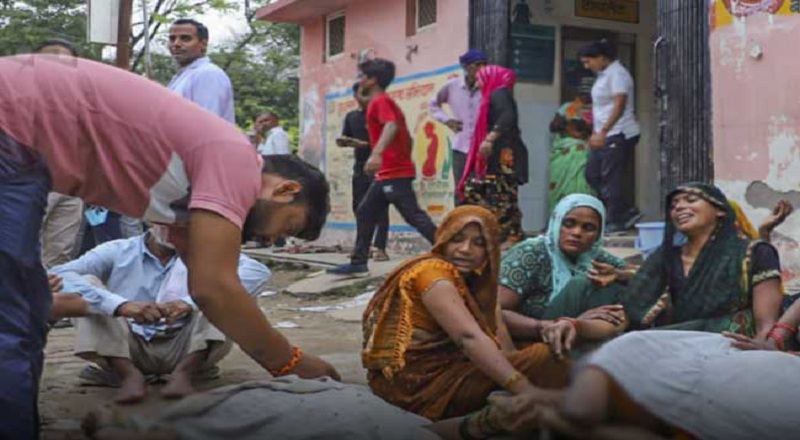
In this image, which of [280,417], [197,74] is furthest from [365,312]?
[280,417]

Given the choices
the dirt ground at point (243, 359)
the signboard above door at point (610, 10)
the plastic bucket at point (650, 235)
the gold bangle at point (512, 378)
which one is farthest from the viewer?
the signboard above door at point (610, 10)

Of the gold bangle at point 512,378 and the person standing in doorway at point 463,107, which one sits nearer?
the gold bangle at point 512,378

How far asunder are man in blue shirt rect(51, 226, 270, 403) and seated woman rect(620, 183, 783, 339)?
1.40 metres

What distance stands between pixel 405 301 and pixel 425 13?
734 centimetres

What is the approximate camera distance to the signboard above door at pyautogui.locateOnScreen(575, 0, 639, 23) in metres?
8.80

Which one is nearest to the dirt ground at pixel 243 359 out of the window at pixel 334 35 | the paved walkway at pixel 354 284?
the paved walkway at pixel 354 284

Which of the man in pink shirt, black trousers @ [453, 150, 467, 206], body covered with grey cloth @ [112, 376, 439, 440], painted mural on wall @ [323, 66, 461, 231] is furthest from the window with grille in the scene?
body covered with grey cloth @ [112, 376, 439, 440]

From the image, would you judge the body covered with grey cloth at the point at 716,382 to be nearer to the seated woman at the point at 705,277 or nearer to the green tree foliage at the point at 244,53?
the seated woman at the point at 705,277

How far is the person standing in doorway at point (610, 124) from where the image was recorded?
6.78 m

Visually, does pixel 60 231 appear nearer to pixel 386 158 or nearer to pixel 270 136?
pixel 386 158

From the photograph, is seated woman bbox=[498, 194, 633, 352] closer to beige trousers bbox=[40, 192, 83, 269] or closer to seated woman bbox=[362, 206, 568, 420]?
seated woman bbox=[362, 206, 568, 420]

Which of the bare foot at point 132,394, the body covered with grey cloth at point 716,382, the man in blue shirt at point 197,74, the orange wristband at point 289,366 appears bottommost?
the orange wristband at point 289,366

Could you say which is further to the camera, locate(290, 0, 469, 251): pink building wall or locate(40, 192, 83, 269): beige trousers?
locate(290, 0, 469, 251): pink building wall

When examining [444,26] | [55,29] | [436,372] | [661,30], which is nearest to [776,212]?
[436,372]
